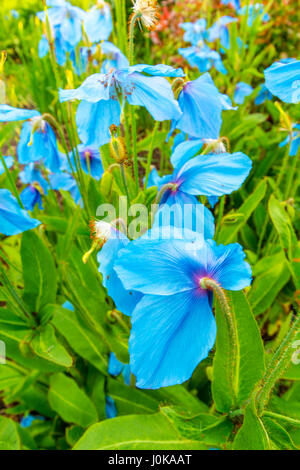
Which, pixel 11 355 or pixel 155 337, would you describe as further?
pixel 11 355

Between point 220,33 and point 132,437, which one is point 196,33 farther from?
point 132,437

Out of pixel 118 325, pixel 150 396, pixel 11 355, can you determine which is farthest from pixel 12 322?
pixel 150 396

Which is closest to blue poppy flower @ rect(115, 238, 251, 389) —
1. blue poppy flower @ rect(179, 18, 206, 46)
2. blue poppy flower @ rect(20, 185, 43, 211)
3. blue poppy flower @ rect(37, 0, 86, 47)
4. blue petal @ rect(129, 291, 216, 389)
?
blue petal @ rect(129, 291, 216, 389)

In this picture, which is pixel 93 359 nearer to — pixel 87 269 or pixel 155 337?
pixel 87 269

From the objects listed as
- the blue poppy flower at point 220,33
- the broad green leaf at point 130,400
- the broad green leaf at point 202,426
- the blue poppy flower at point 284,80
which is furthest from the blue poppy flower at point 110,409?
the blue poppy flower at point 220,33

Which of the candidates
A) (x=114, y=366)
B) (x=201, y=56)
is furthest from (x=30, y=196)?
(x=201, y=56)

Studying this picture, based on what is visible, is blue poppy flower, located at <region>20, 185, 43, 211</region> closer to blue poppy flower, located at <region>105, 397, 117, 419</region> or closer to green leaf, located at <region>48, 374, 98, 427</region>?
green leaf, located at <region>48, 374, 98, 427</region>
